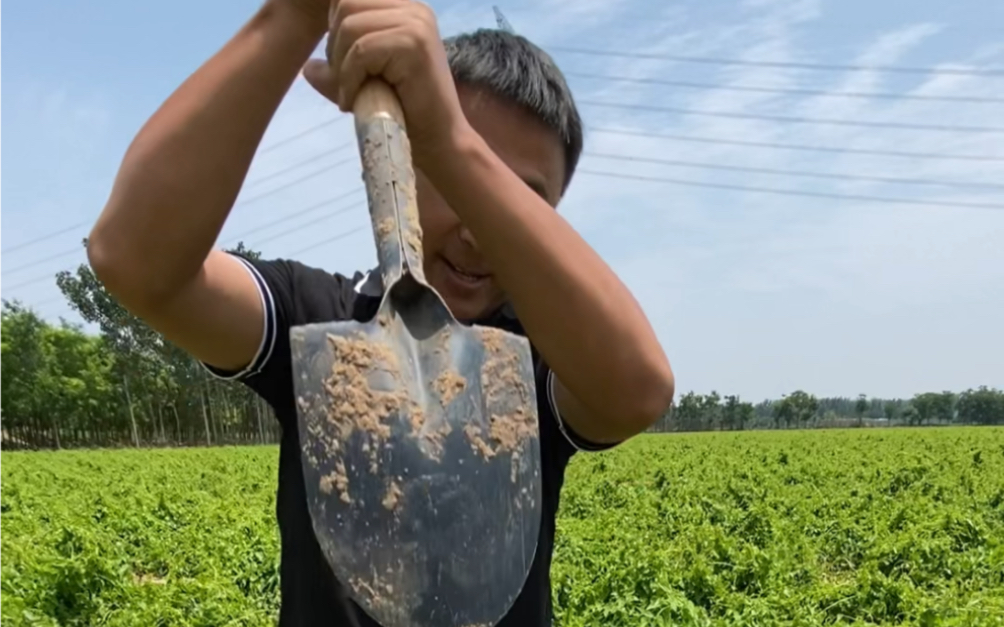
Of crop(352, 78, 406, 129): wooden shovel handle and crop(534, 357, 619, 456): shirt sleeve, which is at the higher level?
crop(352, 78, 406, 129): wooden shovel handle

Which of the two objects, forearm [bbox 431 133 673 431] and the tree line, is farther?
the tree line

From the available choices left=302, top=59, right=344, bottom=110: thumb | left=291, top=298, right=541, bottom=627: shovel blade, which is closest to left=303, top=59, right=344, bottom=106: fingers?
left=302, top=59, right=344, bottom=110: thumb

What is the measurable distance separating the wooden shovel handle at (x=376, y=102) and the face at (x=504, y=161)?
27cm

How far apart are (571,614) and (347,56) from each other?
200 inches

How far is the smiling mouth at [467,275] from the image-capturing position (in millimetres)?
1489

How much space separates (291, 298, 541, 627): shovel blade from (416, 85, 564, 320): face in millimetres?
248

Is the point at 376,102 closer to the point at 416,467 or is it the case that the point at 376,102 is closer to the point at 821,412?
the point at 416,467

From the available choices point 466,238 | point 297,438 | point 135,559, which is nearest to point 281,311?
point 297,438

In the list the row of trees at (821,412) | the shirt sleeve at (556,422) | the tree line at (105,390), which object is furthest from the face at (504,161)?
the row of trees at (821,412)

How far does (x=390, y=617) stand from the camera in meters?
1.11

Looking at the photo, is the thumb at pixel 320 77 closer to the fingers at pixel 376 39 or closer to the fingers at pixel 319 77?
the fingers at pixel 319 77

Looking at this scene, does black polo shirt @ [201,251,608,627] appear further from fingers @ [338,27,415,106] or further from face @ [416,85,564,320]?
fingers @ [338,27,415,106]

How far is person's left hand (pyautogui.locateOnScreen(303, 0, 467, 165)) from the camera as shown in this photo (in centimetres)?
115

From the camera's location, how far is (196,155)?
125 centimetres
